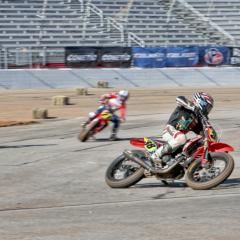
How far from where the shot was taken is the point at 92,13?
44219 mm

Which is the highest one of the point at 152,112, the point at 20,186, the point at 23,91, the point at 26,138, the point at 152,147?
the point at 152,147

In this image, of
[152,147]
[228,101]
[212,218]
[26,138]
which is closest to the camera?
[212,218]

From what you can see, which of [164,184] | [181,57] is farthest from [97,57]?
[164,184]

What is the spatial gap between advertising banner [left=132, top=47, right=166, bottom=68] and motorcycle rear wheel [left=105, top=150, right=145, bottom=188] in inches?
1200

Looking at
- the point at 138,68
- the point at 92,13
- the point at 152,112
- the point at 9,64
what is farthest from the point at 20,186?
the point at 92,13

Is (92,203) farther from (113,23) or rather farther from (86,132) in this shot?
(113,23)

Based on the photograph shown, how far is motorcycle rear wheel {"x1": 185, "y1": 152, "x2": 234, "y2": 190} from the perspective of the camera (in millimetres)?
8470

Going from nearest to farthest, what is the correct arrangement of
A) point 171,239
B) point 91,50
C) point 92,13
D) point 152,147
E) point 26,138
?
point 171,239 → point 152,147 → point 26,138 → point 91,50 → point 92,13

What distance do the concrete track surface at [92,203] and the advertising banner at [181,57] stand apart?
2663 centimetres

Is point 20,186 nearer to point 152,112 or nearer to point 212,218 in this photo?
point 212,218

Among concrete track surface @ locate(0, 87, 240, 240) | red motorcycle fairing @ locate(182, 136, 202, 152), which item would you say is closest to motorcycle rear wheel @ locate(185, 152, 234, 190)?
concrete track surface @ locate(0, 87, 240, 240)

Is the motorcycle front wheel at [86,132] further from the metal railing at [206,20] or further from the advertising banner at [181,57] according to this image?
the metal railing at [206,20]

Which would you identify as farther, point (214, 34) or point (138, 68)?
point (214, 34)

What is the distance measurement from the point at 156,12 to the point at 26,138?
31.8 metres
